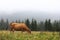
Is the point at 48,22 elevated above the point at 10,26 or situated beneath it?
situated beneath

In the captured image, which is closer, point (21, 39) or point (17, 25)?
point (21, 39)

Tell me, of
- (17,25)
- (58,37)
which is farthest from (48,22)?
(58,37)

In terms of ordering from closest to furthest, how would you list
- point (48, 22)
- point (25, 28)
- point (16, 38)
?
1. point (16, 38)
2. point (25, 28)
3. point (48, 22)

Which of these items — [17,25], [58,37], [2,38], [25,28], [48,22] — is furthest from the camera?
[48,22]

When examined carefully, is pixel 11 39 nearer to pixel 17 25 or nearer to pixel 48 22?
pixel 17 25

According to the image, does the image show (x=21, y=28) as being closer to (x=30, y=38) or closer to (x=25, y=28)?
(x=25, y=28)

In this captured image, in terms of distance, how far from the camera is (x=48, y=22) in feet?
283

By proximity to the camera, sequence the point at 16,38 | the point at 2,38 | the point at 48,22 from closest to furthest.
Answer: the point at 2,38, the point at 16,38, the point at 48,22

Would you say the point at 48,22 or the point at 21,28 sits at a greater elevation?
the point at 21,28

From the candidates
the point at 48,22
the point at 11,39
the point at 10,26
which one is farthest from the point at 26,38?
the point at 48,22

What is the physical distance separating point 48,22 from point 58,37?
243ft

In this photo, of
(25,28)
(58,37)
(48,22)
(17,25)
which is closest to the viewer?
(58,37)

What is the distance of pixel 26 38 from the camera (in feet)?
39.4

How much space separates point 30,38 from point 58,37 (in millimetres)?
1571
